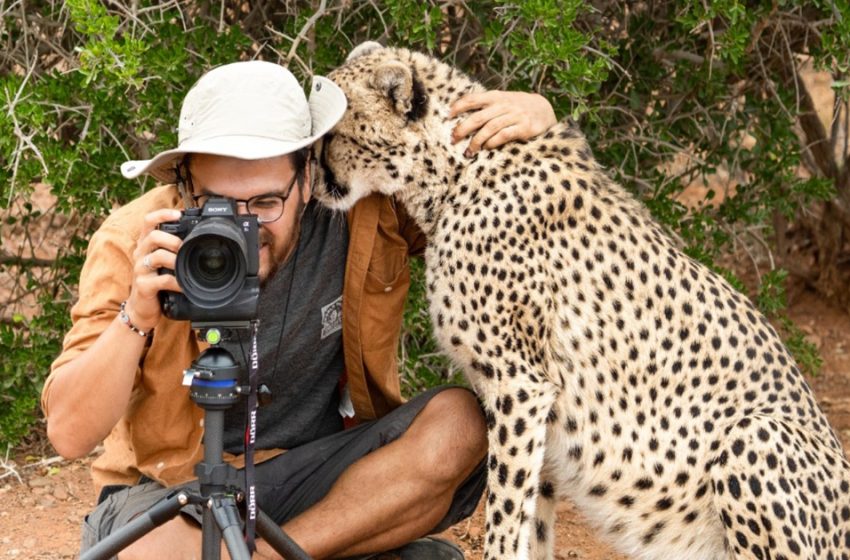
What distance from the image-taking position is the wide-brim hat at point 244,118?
2.84 metres

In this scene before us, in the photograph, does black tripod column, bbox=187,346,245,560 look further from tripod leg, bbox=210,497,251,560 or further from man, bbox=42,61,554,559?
man, bbox=42,61,554,559

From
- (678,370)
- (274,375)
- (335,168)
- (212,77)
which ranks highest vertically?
(212,77)

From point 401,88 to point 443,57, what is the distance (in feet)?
3.59

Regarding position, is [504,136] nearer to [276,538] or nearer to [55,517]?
[276,538]

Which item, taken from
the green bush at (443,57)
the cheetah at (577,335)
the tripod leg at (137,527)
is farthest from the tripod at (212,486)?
the green bush at (443,57)

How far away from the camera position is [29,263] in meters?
4.64

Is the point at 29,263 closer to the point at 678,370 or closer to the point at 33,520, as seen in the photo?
the point at 33,520

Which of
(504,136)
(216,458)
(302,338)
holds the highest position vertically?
(504,136)

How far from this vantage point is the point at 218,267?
244cm

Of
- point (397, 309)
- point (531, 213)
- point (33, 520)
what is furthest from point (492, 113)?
point (33, 520)

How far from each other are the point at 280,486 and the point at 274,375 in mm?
282

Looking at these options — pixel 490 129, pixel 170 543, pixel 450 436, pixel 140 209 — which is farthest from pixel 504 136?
pixel 170 543

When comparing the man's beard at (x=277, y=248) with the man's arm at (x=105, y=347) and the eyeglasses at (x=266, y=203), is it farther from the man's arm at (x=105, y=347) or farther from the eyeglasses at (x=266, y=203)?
the man's arm at (x=105, y=347)

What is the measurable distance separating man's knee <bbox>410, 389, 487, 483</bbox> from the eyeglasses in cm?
69
